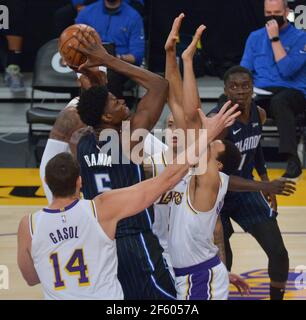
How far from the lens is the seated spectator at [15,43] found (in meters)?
10.7

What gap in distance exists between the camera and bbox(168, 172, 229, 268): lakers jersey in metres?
4.62

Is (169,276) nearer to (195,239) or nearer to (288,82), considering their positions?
(195,239)

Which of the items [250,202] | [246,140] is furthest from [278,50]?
[250,202]

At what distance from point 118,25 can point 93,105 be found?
17.3ft

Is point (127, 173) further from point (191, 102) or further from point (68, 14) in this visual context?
point (68, 14)

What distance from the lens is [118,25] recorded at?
32.2 feet

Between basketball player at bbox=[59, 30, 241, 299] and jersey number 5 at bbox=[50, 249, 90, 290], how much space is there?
46cm

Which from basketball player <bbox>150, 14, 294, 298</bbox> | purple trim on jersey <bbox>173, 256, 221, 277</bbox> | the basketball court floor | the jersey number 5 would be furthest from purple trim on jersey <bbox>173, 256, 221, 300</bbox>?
the basketball court floor

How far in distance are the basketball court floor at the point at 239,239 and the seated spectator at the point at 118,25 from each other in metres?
1.62

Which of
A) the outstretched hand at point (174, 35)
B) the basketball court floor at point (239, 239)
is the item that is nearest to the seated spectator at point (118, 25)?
the basketball court floor at point (239, 239)

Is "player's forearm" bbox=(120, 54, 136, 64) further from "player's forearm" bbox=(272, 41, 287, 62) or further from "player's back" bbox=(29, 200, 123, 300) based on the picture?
"player's back" bbox=(29, 200, 123, 300)

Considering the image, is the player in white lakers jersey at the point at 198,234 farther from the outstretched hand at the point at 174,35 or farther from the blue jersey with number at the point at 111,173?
the blue jersey with number at the point at 111,173

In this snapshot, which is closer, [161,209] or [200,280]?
[200,280]
